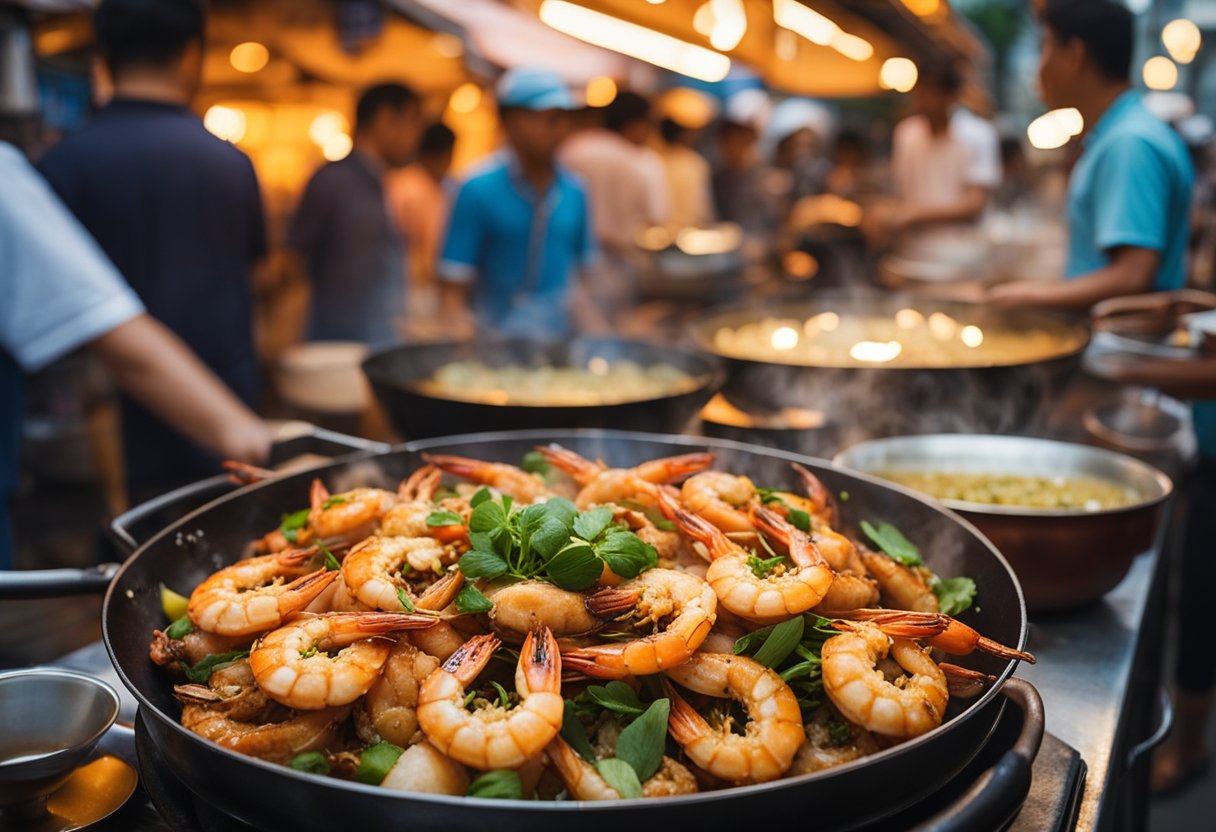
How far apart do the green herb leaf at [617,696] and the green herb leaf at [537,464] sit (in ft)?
2.91

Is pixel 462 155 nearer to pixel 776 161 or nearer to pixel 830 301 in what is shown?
pixel 776 161

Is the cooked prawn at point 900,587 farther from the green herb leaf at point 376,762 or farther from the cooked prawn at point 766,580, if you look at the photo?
the green herb leaf at point 376,762

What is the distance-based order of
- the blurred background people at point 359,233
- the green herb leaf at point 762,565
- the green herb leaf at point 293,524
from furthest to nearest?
the blurred background people at point 359,233, the green herb leaf at point 293,524, the green herb leaf at point 762,565

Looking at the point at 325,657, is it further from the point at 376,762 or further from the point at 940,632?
the point at 940,632

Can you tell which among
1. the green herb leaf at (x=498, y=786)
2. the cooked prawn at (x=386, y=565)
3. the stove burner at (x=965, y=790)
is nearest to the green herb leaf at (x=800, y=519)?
the stove burner at (x=965, y=790)

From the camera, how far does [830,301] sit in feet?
13.7

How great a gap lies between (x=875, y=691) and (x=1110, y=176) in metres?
3.43

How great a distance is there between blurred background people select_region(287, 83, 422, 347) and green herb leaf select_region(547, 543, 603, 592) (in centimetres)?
550

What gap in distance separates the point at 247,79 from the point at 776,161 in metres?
10.5

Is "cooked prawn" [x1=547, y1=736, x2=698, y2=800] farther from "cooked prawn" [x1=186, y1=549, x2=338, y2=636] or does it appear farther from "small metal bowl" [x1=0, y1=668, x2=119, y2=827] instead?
"small metal bowl" [x1=0, y1=668, x2=119, y2=827]

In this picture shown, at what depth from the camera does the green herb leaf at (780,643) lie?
1.38 m

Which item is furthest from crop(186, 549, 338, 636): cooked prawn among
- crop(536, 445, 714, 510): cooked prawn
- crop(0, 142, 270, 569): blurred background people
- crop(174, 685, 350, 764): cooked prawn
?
crop(0, 142, 270, 569): blurred background people

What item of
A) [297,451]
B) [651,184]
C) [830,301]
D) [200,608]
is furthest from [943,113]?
[200,608]

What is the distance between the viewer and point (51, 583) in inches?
63.1
